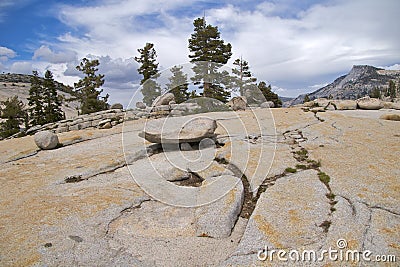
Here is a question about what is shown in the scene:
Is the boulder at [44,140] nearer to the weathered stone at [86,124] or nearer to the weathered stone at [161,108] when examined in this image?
the weathered stone at [161,108]

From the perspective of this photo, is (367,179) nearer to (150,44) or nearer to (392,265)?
(392,265)

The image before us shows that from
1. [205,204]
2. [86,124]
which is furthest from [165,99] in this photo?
[205,204]

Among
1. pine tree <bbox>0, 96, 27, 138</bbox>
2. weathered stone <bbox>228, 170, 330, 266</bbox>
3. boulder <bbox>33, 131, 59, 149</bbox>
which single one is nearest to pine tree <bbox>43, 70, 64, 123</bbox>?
pine tree <bbox>0, 96, 27, 138</bbox>

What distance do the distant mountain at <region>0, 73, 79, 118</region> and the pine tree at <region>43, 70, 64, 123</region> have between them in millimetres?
37330

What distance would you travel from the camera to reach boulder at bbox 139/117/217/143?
9945 mm

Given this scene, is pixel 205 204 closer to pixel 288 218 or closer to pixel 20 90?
pixel 288 218

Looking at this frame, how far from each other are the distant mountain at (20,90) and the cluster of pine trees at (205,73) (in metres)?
61.5

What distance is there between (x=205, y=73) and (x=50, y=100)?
40250mm

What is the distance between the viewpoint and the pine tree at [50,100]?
41.2 meters

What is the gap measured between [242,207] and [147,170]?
3.72 meters

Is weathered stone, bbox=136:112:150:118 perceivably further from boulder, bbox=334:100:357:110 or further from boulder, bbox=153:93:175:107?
boulder, bbox=334:100:357:110

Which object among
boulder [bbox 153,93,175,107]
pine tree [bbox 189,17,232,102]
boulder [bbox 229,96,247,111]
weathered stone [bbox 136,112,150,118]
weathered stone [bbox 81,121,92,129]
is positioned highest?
pine tree [bbox 189,17,232,102]

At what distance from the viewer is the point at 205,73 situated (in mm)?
11586

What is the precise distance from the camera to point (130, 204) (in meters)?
6.34
